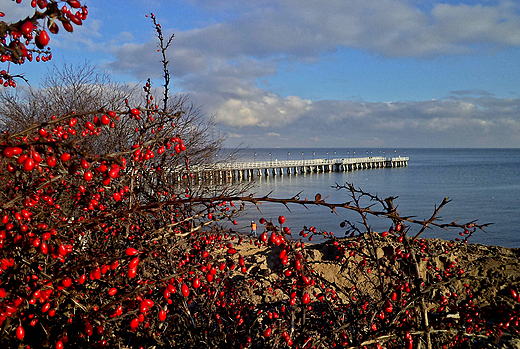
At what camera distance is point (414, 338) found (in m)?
2.93

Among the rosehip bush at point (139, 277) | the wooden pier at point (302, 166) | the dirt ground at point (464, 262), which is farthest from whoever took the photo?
the wooden pier at point (302, 166)

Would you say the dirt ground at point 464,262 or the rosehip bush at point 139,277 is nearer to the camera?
the rosehip bush at point 139,277

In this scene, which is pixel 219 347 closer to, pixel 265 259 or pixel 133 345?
pixel 133 345

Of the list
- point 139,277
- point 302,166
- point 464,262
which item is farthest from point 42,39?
point 302,166

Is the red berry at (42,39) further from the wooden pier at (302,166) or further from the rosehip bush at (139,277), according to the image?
the wooden pier at (302,166)

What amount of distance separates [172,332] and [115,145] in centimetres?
1147

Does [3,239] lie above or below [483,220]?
above

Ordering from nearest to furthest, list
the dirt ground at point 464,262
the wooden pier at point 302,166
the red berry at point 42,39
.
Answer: the red berry at point 42,39 → the dirt ground at point 464,262 → the wooden pier at point 302,166

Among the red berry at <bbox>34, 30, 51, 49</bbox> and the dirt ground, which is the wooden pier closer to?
the dirt ground

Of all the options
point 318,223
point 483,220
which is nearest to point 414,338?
point 318,223

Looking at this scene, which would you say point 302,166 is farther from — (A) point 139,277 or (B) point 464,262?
(A) point 139,277

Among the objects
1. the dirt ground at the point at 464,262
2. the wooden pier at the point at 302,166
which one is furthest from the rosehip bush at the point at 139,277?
the wooden pier at the point at 302,166

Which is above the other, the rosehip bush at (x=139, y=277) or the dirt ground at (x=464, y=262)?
the rosehip bush at (x=139, y=277)

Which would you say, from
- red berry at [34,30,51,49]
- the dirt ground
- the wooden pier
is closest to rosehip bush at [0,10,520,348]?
red berry at [34,30,51,49]
